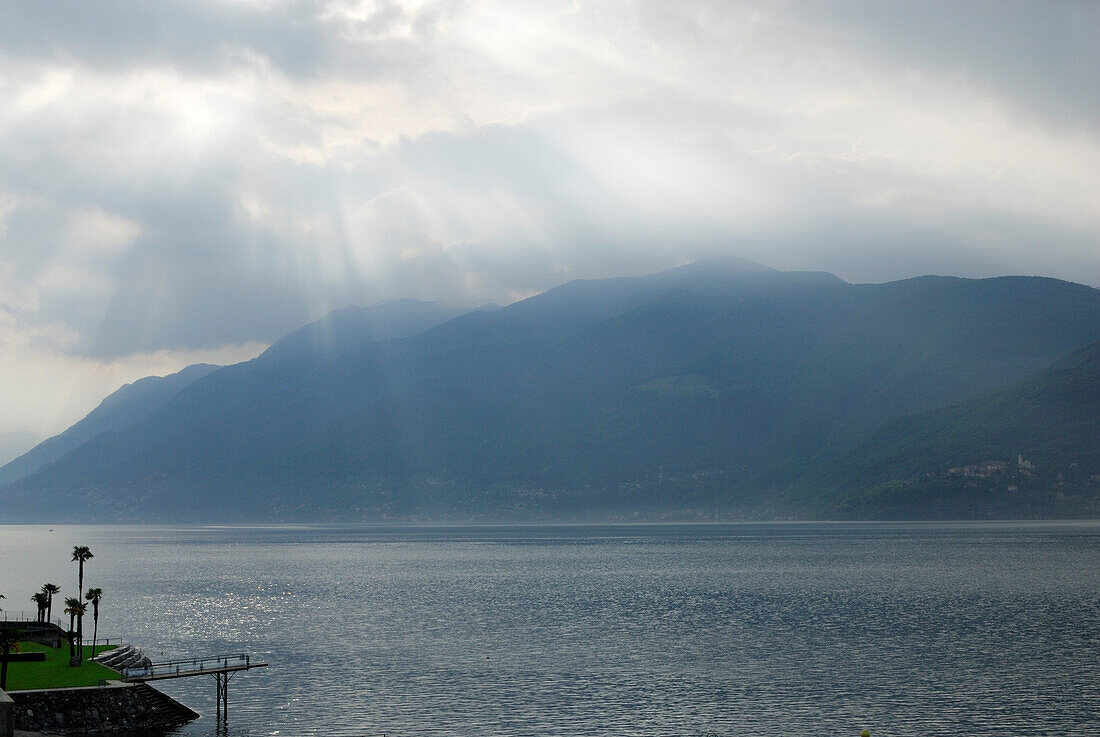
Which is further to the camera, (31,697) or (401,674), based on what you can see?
(401,674)

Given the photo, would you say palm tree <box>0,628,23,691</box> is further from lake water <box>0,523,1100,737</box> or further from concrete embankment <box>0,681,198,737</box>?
lake water <box>0,523,1100,737</box>

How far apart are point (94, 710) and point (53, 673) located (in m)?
8.10

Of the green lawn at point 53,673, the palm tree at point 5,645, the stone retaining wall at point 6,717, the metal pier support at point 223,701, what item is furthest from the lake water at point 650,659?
the stone retaining wall at point 6,717

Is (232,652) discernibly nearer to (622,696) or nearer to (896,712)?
(622,696)

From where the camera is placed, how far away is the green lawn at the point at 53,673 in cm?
7769

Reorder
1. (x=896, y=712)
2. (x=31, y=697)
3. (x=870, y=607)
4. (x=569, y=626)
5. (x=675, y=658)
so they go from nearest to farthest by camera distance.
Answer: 1. (x=31, y=697)
2. (x=896, y=712)
3. (x=675, y=658)
4. (x=569, y=626)
5. (x=870, y=607)

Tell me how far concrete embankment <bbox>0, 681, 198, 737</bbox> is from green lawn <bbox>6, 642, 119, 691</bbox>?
5.87ft

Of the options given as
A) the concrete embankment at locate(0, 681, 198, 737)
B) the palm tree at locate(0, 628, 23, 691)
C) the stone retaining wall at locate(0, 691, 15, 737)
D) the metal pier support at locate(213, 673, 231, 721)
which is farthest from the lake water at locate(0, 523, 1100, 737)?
the stone retaining wall at locate(0, 691, 15, 737)

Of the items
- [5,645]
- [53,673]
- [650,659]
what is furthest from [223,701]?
[650,659]

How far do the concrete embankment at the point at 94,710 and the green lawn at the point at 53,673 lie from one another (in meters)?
1.79

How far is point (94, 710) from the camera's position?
250 feet

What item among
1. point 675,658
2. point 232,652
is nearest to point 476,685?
point 675,658

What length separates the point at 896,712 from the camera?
83.1 metres

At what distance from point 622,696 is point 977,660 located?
41.4m
